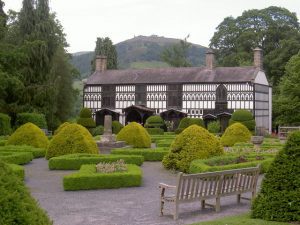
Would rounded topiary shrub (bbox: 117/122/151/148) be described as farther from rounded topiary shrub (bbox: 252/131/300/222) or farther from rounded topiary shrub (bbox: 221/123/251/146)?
rounded topiary shrub (bbox: 252/131/300/222)

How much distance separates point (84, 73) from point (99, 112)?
265 ft

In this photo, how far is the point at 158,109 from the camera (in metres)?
52.0

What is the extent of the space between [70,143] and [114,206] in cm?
1076

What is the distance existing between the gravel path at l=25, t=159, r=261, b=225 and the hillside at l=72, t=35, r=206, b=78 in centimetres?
10900

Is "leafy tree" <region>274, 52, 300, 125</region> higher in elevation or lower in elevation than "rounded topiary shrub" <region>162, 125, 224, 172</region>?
higher

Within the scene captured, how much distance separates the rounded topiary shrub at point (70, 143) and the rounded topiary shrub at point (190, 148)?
525cm

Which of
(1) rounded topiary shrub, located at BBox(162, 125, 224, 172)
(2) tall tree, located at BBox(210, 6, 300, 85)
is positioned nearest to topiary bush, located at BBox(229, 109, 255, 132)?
(2) tall tree, located at BBox(210, 6, 300, 85)

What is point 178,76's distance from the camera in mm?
52031

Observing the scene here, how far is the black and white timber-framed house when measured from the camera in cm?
4828

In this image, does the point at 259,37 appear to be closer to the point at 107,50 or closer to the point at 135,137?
the point at 107,50

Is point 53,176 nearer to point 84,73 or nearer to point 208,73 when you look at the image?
point 208,73

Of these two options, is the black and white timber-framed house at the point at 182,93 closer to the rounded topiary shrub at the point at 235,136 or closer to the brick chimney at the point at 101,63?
the brick chimney at the point at 101,63

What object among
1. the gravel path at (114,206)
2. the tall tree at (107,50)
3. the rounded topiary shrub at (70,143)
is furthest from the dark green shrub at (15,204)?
the tall tree at (107,50)

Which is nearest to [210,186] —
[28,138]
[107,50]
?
[28,138]
